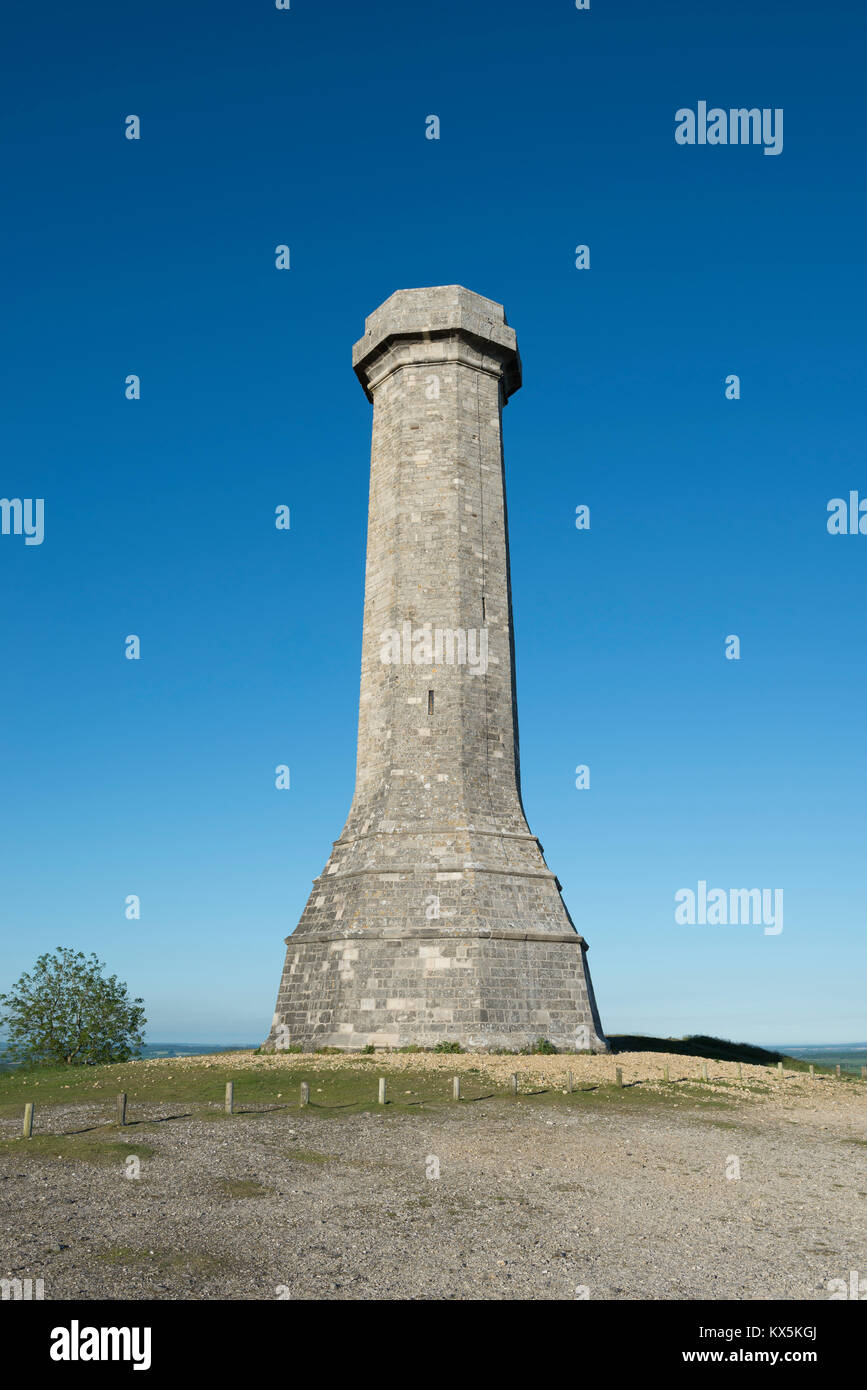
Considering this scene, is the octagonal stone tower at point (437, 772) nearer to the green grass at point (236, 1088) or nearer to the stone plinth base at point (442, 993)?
the stone plinth base at point (442, 993)

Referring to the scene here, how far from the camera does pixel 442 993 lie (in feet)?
75.8

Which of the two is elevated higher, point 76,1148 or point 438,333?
point 438,333


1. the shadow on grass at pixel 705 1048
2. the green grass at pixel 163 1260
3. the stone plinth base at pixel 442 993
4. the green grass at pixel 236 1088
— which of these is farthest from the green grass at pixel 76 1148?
the shadow on grass at pixel 705 1048

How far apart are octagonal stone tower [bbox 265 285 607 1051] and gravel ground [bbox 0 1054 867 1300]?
6589mm

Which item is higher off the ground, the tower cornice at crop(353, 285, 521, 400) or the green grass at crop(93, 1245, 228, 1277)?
the tower cornice at crop(353, 285, 521, 400)

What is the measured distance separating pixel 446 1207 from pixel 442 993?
12.4m

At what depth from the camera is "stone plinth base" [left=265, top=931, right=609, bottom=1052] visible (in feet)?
74.9

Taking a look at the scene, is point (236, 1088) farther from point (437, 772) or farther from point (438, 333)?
point (438, 333)

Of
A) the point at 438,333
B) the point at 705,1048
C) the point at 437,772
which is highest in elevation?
the point at 438,333

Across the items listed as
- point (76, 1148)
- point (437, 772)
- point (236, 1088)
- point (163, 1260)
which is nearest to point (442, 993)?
point (236, 1088)

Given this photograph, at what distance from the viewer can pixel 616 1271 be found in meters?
8.76

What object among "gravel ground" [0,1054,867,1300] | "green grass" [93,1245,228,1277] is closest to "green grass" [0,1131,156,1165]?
"gravel ground" [0,1054,867,1300]

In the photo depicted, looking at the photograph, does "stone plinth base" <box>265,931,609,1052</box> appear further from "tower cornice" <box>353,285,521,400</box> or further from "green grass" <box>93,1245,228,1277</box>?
"tower cornice" <box>353,285,521,400</box>
